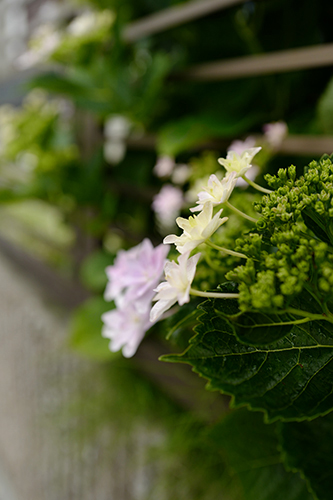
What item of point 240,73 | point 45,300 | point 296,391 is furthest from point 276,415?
point 45,300

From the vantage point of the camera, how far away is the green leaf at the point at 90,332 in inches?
40.2

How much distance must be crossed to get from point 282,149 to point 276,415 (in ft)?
1.84

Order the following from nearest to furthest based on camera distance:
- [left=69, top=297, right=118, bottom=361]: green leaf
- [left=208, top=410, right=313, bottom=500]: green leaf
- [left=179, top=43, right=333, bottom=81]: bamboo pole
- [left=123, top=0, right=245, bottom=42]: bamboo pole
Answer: [left=208, top=410, right=313, bottom=500]: green leaf < [left=179, top=43, right=333, bottom=81]: bamboo pole < [left=123, top=0, right=245, bottom=42]: bamboo pole < [left=69, top=297, right=118, bottom=361]: green leaf

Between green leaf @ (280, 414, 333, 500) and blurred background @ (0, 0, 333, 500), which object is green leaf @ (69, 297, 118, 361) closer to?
blurred background @ (0, 0, 333, 500)

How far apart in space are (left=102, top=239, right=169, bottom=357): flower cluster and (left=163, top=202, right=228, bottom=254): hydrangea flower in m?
0.07

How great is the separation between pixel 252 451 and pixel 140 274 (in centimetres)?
27

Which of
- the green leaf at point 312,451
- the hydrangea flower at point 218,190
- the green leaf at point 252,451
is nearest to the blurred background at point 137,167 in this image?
the green leaf at point 252,451

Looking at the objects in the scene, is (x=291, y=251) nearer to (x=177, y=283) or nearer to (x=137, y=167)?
(x=177, y=283)

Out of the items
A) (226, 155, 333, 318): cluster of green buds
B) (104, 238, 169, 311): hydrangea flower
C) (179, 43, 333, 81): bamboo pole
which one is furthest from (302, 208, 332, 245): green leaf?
(179, 43, 333, 81): bamboo pole

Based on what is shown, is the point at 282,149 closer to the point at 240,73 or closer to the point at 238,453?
the point at 240,73

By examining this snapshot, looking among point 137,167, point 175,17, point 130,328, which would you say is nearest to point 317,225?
point 130,328

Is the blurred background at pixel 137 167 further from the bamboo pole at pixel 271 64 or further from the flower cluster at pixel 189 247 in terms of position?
the flower cluster at pixel 189 247

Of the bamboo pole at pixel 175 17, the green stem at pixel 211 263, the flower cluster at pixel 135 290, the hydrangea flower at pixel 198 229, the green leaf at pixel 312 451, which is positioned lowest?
the green leaf at pixel 312 451

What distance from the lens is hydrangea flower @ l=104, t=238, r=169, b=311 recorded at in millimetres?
313
